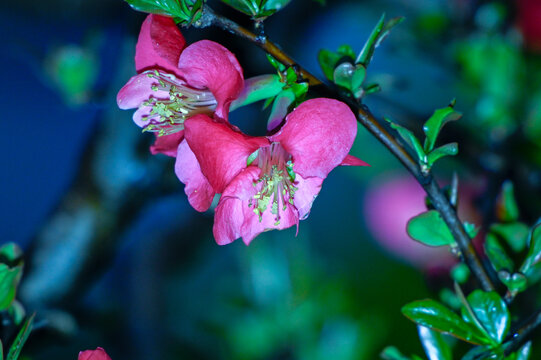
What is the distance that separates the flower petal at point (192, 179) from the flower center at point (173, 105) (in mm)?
30

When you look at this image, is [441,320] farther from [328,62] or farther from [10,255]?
[10,255]

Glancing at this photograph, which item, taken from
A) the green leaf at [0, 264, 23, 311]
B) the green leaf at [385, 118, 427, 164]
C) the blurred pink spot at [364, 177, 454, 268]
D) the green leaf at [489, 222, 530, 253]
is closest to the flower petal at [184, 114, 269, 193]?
the green leaf at [385, 118, 427, 164]

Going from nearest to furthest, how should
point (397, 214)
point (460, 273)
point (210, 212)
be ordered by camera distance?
point (460, 273)
point (210, 212)
point (397, 214)

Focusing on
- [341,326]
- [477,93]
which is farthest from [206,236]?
[477,93]

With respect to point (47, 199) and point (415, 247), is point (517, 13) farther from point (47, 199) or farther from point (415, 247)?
point (47, 199)

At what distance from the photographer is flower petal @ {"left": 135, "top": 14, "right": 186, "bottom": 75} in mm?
318

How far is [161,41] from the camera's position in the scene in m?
0.32

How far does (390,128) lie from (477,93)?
65cm

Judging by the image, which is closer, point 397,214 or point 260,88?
point 260,88

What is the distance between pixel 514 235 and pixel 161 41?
1.30 ft

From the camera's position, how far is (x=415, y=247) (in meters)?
1.30

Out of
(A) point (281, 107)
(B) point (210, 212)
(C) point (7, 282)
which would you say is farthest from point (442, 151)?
(B) point (210, 212)

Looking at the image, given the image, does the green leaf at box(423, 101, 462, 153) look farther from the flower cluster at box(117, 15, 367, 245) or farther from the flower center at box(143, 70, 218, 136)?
the flower center at box(143, 70, 218, 136)

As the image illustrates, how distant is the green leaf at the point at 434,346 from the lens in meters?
0.38
